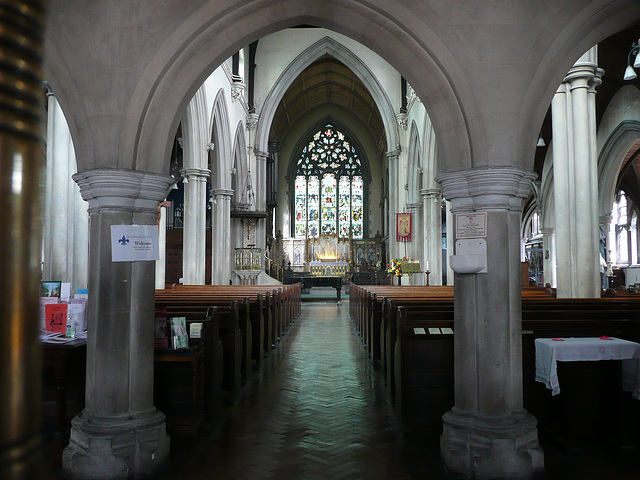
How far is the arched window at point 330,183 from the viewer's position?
99.6 ft

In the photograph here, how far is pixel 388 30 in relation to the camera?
403cm

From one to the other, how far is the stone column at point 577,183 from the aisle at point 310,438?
4100 mm

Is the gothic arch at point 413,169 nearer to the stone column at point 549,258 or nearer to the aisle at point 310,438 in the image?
the stone column at point 549,258

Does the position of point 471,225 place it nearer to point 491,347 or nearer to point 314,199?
point 491,347

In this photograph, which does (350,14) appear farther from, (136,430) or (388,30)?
(136,430)

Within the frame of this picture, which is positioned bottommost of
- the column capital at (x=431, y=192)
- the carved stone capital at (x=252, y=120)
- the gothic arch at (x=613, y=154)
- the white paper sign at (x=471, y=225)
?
the white paper sign at (x=471, y=225)

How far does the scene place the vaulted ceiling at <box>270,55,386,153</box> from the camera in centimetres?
2461

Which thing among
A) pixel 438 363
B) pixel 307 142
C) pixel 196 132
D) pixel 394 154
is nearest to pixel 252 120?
pixel 394 154

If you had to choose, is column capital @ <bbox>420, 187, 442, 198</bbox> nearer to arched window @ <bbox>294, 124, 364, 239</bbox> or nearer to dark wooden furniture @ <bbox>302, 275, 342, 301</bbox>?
dark wooden furniture @ <bbox>302, 275, 342, 301</bbox>

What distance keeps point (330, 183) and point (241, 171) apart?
1230cm

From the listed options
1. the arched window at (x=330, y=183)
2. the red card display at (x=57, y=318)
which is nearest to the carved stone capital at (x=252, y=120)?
the arched window at (x=330, y=183)

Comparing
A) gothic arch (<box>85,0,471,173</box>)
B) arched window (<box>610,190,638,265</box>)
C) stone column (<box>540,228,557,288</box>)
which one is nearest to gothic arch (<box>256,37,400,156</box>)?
stone column (<box>540,228,557,288</box>)

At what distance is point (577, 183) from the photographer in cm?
832

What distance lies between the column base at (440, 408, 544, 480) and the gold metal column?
3576 mm
